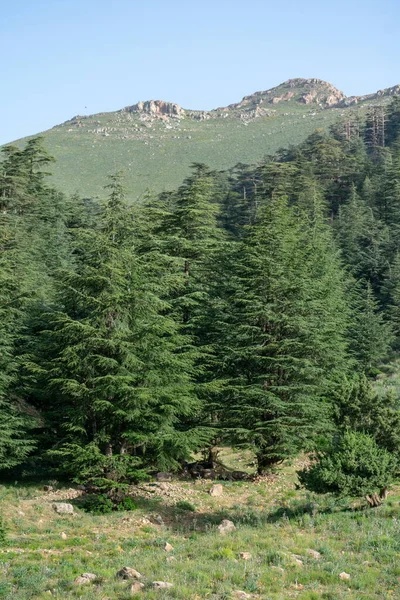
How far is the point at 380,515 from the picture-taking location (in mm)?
15773

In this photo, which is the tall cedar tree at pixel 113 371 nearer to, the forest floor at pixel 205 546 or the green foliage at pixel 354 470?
the forest floor at pixel 205 546

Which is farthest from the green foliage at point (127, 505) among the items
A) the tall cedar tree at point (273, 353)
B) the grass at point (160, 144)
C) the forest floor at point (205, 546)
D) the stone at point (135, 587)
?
the grass at point (160, 144)

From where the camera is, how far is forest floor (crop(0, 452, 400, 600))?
35.2ft

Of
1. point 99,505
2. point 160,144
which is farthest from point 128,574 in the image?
point 160,144

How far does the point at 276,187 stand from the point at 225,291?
31870mm

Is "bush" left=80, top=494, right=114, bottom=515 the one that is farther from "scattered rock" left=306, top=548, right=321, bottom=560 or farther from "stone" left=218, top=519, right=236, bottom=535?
"scattered rock" left=306, top=548, right=321, bottom=560

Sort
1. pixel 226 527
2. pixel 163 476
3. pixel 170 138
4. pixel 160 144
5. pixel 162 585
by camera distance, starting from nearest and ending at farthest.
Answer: pixel 162 585 < pixel 226 527 < pixel 163 476 < pixel 160 144 < pixel 170 138

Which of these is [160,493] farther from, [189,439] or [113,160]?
[113,160]

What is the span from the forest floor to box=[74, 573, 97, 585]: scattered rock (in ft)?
0.37

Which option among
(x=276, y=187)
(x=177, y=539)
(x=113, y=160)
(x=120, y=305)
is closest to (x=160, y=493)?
(x=177, y=539)

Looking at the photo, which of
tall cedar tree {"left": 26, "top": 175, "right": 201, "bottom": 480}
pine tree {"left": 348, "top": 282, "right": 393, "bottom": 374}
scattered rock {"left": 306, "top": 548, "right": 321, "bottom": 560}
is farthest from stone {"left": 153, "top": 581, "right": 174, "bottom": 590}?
pine tree {"left": 348, "top": 282, "right": 393, "bottom": 374}

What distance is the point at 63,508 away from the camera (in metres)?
18.8

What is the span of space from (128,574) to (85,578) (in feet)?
2.94

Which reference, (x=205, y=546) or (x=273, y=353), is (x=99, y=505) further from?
(x=273, y=353)
